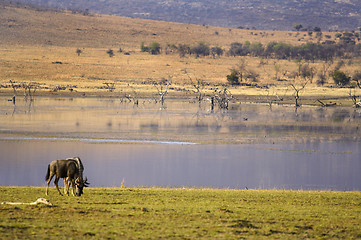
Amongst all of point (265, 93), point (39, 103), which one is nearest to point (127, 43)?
point (265, 93)

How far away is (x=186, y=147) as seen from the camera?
24.6 metres

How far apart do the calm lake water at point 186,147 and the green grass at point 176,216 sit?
16.2ft

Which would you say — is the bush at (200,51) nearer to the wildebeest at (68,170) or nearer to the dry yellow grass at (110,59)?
the dry yellow grass at (110,59)

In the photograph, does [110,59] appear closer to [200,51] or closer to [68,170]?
[200,51]

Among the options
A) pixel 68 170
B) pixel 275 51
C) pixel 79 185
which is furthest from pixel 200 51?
pixel 68 170

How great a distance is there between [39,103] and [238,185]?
3074cm

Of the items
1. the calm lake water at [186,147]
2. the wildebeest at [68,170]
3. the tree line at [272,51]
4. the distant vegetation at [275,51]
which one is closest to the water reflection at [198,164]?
the calm lake water at [186,147]

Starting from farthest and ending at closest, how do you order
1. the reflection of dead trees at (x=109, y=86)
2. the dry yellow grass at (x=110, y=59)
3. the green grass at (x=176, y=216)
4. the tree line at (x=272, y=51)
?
1. the tree line at (x=272, y=51)
2. the dry yellow grass at (x=110, y=59)
3. the reflection of dead trees at (x=109, y=86)
4. the green grass at (x=176, y=216)

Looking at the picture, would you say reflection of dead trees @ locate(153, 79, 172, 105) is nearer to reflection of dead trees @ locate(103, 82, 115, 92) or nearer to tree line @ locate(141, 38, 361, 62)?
reflection of dead trees @ locate(103, 82, 115, 92)

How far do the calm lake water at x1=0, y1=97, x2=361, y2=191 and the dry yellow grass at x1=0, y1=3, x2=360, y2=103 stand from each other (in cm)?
1828

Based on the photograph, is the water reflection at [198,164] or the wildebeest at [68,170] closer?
the wildebeest at [68,170]

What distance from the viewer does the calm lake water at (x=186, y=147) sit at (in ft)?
60.5

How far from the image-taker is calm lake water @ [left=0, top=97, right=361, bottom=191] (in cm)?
1844

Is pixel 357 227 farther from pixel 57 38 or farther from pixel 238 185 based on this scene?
pixel 57 38
